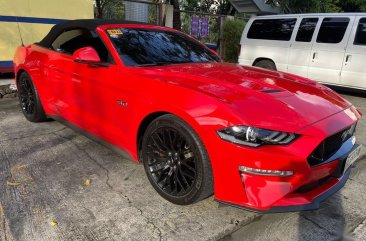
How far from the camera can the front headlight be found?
230 cm

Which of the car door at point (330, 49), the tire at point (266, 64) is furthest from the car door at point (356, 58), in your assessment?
the tire at point (266, 64)

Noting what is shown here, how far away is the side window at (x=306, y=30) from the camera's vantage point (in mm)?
7991

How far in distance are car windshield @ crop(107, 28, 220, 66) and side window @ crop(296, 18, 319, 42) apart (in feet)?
15.3

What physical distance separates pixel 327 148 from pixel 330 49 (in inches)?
232

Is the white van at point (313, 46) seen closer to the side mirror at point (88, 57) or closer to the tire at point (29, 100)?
the tire at point (29, 100)

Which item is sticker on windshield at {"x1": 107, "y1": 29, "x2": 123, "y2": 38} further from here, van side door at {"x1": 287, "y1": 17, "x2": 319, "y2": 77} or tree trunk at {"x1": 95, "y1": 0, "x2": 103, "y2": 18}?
tree trunk at {"x1": 95, "y1": 0, "x2": 103, "y2": 18}

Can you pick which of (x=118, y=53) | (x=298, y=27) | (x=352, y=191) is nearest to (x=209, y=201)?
(x=352, y=191)

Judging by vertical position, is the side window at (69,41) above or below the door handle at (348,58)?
above

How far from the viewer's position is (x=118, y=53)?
3383 millimetres

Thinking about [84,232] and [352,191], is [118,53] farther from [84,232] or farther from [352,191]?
[352,191]

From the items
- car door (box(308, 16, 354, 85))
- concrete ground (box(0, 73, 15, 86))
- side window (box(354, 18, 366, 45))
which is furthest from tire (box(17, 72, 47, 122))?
side window (box(354, 18, 366, 45))

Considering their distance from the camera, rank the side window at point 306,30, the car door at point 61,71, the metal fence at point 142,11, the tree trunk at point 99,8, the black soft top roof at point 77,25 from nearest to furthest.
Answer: the black soft top roof at point 77,25, the car door at point 61,71, the side window at point 306,30, the metal fence at point 142,11, the tree trunk at point 99,8

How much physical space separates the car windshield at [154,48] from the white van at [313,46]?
14.8 feet

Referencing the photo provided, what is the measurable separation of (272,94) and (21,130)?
11.6 feet
